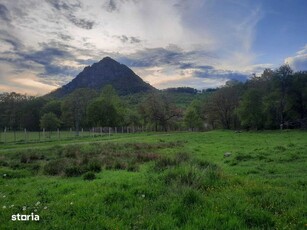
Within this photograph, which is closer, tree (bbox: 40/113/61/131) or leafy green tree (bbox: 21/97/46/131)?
tree (bbox: 40/113/61/131)

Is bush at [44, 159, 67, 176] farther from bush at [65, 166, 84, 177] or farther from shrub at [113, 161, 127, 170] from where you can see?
shrub at [113, 161, 127, 170]

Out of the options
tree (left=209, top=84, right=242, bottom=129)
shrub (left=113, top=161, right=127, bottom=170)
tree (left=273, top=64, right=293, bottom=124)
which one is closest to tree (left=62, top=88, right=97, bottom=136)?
tree (left=209, top=84, right=242, bottom=129)

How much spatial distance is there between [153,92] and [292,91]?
142 ft

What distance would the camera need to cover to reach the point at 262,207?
30.4 ft

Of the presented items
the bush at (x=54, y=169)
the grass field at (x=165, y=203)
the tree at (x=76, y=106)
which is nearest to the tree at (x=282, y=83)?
the tree at (x=76, y=106)

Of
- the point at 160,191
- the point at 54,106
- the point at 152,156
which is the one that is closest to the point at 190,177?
the point at 160,191

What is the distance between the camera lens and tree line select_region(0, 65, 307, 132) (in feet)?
246

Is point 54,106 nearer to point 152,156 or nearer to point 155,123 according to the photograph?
point 155,123

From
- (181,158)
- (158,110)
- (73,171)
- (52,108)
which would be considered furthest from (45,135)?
(181,158)

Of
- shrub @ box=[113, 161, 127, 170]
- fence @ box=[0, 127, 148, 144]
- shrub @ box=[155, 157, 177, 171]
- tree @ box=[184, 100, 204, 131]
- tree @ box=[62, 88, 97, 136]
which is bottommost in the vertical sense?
shrub @ box=[113, 161, 127, 170]

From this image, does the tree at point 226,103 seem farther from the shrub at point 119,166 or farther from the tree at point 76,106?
the shrub at point 119,166

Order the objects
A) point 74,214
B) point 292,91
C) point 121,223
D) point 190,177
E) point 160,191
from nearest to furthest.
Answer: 1. point 121,223
2. point 74,214
3. point 160,191
4. point 190,177
5. point 292,91

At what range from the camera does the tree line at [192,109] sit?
75125mm

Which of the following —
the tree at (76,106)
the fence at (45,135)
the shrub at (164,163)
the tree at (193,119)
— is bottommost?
the shrub at (164,163)
